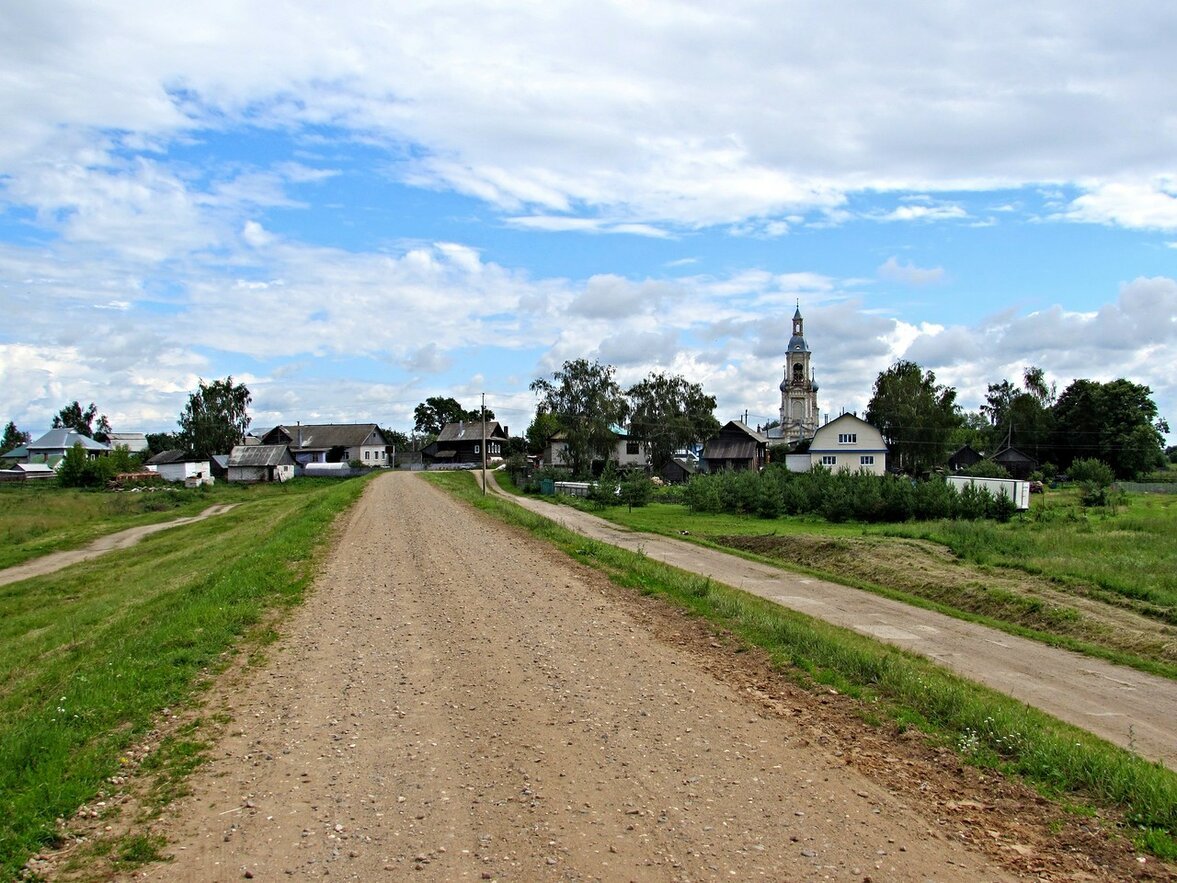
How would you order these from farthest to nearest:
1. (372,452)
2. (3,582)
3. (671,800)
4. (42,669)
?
(372,452)
(3,582)
(42,669)
(671,800)

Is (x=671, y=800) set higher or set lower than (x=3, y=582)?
higher

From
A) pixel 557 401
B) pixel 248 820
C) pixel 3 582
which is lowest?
pixel 3 582

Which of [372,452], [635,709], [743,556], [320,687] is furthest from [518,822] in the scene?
[372,452]

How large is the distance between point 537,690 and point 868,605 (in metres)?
15.4

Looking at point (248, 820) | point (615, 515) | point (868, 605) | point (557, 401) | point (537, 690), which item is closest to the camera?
point (248, 820)

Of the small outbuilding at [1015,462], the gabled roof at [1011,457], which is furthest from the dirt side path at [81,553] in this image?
the small outbuilding at [1015,462]

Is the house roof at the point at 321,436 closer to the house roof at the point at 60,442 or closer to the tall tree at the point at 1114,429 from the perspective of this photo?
the house roof at the point at 60,442

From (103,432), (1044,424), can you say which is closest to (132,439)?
(103,432)

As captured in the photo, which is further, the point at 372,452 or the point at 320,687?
the point at 372,452

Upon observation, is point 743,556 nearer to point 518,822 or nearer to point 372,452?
point 518,822

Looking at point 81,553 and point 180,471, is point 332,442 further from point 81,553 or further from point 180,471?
point 81,553

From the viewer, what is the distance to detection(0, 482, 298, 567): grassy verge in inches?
1721

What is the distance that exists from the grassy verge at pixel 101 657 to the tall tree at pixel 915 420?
62.1m

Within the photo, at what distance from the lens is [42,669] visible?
14.0 meters
